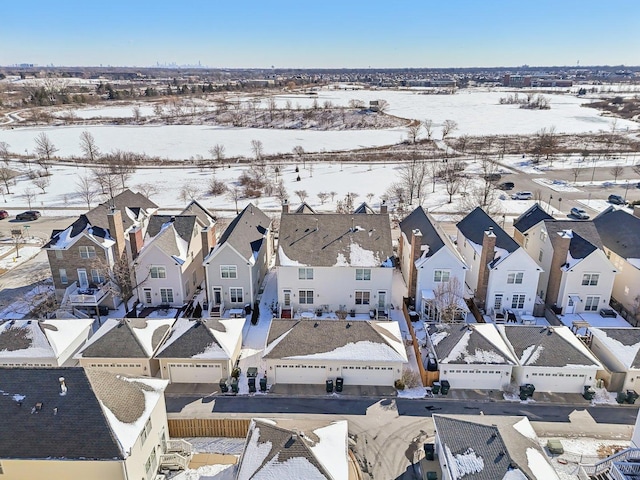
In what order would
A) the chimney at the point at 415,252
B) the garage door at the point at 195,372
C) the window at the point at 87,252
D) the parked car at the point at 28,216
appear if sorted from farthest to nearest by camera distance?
the parked car at the point at 28,216, the window at the point at 87,252, the chimney at the point at 415,252, the garage door at the point at 195,372

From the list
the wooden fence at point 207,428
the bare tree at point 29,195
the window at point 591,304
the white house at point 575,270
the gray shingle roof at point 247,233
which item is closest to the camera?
the wooden fence at point 207,428

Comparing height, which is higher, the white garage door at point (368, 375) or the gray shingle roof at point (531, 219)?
the gray shingle roof at point (531, 219)

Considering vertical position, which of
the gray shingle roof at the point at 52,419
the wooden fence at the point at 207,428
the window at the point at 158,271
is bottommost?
the wooden fence at the point at 207,428

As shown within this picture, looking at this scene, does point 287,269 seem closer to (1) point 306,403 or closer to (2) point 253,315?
(2) point 253,315

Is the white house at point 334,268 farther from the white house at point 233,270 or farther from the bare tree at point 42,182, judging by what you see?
the bare tree at point 42,182

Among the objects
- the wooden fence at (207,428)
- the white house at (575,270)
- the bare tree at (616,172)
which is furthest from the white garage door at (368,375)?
the bare tree at (616,172)
